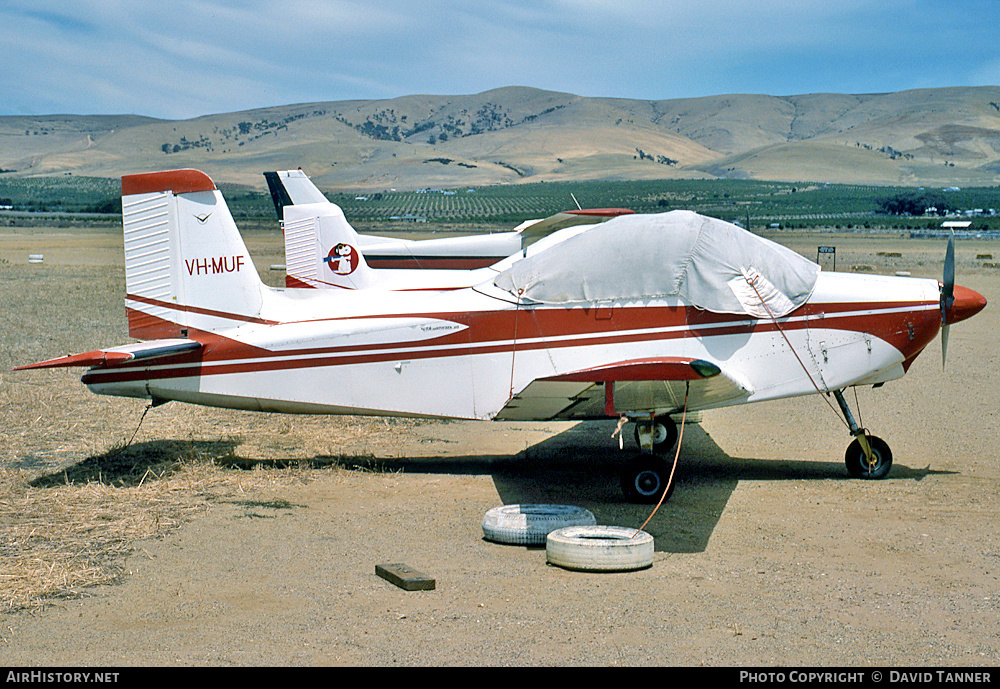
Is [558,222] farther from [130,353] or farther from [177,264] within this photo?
[130,353]

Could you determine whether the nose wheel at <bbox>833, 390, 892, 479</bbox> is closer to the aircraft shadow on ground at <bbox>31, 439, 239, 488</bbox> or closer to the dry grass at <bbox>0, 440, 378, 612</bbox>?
the dry grass at <bbox>0, 440, 378, 612</bbox>

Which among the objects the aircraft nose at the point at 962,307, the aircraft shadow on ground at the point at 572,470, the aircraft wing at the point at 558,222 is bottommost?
the aircraft shadow on ground at the point at 572,470

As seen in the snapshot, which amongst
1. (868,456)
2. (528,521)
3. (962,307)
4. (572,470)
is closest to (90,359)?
(528,521)

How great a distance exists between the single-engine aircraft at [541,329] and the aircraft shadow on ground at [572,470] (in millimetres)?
391

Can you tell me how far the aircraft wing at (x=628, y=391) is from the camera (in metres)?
7.61

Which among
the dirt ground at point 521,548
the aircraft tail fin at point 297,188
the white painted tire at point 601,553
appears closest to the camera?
the dirt ground at point 521,548

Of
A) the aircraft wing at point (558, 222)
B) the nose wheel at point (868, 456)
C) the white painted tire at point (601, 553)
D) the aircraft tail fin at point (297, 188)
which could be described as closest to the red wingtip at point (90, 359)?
the white painted tire at point (601, 553)

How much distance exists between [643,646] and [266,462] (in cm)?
566

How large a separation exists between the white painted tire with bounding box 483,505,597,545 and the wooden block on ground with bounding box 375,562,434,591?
950 millimetres

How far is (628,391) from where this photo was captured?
26.6 feet

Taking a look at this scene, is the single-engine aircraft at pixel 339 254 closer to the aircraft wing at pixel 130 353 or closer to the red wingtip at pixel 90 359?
the aircraft wing at pixel 130 353

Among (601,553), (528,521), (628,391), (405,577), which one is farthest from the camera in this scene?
(628,391)

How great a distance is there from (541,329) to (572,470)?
1813mm
